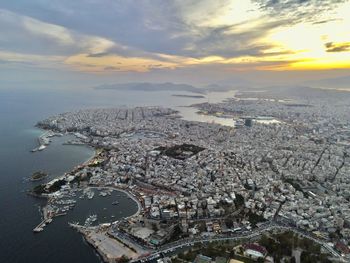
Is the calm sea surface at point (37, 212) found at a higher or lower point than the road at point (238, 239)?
higher

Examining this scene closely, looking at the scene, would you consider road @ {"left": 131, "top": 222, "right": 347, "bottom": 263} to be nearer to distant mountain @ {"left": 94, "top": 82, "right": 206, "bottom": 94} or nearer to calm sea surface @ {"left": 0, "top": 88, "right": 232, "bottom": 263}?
calm sea surface @ {"left": 0, "top": 88, "right": 232, "bottom": 263}

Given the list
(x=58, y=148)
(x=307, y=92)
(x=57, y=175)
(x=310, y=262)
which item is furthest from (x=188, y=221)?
(x=307, y=92)

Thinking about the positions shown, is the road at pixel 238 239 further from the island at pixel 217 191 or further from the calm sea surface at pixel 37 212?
the calm sea surface at pixel 37 212

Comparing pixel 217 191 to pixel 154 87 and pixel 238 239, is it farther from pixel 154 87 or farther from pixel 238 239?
pixel 154 87

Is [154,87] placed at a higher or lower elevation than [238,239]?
lower

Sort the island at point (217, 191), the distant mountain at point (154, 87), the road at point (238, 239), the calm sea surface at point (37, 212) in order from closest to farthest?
the road at point (238, 239) < the calm sea surface at point (37, 212) < the island at point (217, 191) < the distant mountain at point (154, 87)

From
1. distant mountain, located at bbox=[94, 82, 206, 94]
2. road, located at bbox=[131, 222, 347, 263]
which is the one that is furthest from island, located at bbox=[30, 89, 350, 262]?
distant mountain, located at bbox=[94, 82, 206, 94]

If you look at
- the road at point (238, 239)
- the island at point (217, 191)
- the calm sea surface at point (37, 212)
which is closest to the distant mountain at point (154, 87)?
the island at point (217, 191)

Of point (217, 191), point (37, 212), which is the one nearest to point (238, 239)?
point (217, 191)
